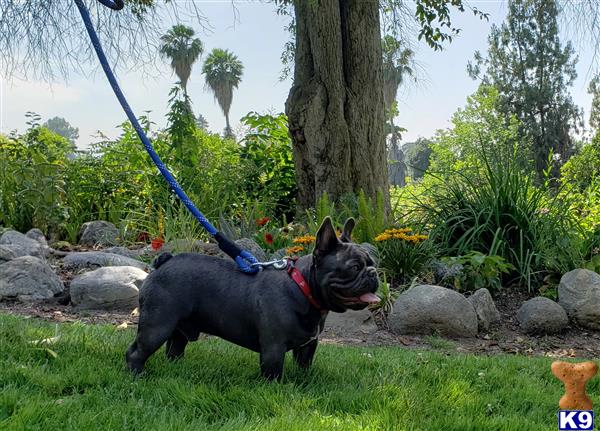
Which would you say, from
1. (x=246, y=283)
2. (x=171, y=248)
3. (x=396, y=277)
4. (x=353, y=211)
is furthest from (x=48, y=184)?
(x=246, y=283)

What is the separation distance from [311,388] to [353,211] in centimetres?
498

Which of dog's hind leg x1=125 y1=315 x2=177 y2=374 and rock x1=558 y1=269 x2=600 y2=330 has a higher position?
dog's hind leg x1=125 y1=315 x2=177 y2=374

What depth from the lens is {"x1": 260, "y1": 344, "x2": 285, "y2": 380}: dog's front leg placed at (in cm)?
326

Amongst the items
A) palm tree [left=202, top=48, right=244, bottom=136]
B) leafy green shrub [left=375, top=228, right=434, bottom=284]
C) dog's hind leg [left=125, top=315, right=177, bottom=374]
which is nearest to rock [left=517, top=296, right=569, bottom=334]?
leafy green shrub [left=375, top=228, right=434, bottom=284]

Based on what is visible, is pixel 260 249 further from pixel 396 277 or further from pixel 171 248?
pixel 396 277

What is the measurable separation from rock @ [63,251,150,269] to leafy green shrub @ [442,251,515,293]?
3.63 m

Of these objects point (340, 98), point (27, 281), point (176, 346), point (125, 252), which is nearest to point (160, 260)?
point (176, 346)

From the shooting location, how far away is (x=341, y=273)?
10.4 feet

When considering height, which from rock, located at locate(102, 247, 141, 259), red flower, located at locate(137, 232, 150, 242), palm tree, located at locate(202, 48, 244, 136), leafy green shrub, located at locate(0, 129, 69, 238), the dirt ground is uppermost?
palm tree, located at locate(202, 48, 244, 136)

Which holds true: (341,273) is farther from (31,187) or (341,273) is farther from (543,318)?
(31,187)

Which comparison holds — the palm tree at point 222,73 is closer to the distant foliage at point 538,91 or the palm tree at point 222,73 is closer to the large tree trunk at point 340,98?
the distant foliage at point 538,91

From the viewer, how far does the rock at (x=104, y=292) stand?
6.15m

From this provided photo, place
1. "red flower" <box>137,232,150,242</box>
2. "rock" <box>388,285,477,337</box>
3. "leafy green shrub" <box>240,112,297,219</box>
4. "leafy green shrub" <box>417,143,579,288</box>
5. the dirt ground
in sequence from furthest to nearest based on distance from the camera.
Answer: "leafy green shrub" <box>240,112,297,219</box> → "red flower" <box>137,232,150,242</box> → "leafy green shrub" <box>417,143,579,288</box> → "rock" <box>388,285,477,337</box> → the dirt ground

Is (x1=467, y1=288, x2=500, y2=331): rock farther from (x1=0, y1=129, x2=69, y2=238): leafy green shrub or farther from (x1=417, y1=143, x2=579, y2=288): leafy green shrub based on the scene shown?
(x1=0, y1=129, x2=69, y2=238): leafy green shrub
